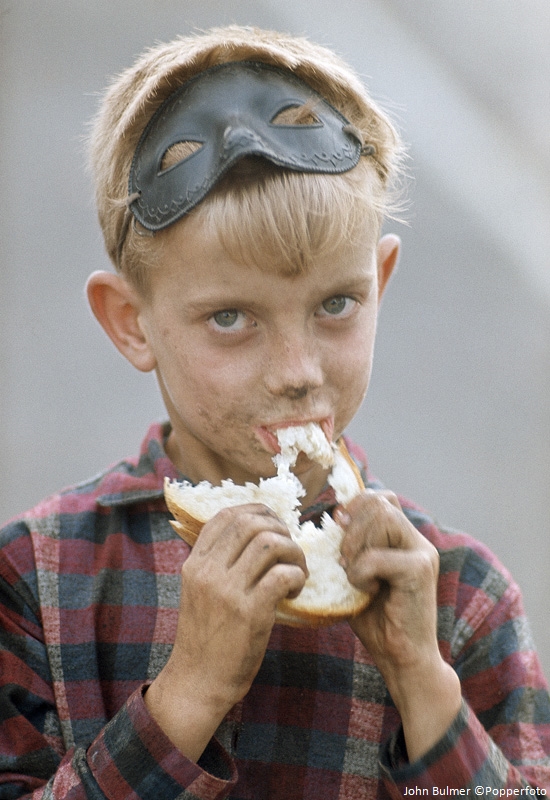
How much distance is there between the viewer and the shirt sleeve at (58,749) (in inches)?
43.6

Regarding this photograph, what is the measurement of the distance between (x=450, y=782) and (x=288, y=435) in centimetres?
48

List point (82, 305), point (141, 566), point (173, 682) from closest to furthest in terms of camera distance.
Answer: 1. point (173, 682)
2. point (141, 566)
3. point (82, 305)

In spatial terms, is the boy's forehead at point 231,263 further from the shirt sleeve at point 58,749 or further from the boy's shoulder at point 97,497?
the shirt sleeve at point 58,749

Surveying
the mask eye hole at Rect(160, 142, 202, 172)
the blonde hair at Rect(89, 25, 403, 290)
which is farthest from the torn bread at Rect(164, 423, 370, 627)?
the mask eye hole at Rect(160, 142, 202, 172)

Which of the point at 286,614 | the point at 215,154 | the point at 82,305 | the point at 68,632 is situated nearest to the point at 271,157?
the point at 215,154

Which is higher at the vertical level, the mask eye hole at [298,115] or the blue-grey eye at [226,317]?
the mask eye hole at [298,115]

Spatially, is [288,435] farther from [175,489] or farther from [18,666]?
[18,666]

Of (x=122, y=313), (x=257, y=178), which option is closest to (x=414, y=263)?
(x=122, y=313)

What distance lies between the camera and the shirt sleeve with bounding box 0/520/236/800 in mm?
1106

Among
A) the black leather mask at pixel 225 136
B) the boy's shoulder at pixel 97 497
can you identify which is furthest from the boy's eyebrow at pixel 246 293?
the boy's shoulder at pixel 97 497

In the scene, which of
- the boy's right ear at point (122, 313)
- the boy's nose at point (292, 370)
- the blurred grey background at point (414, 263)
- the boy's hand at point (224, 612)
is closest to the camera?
the boy's hand at point (224, 612)

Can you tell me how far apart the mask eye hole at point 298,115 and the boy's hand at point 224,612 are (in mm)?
526

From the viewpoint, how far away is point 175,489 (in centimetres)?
130

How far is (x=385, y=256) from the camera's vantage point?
148cm
